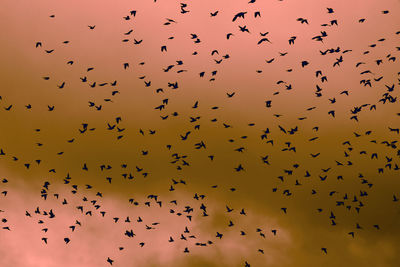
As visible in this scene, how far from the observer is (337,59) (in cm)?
4103

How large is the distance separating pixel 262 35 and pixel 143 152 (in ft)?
46.0

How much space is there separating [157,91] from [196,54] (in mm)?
4718

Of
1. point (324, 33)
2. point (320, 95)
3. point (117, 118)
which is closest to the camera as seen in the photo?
point (324, 33)

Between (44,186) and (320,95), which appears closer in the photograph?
(320,95)

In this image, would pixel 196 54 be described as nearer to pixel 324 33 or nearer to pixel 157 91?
pixel 157 91

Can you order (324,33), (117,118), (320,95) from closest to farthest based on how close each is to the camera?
1. (324,33)
2. (320,95)
3. (117,118)

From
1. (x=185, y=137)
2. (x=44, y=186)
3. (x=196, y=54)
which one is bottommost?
(x=44, y=186)

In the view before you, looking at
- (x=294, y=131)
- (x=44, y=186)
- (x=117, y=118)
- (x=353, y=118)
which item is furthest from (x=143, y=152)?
(x=353, y=118)

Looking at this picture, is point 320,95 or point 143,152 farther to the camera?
point 143,152

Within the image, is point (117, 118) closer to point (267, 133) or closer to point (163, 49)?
point (163, 49)

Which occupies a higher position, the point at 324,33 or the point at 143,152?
the point at 324,33

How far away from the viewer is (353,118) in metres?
44.0

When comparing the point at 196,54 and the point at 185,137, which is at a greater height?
the point at 196,54

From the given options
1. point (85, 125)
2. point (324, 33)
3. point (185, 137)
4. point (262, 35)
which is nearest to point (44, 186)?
point (85, 125)
